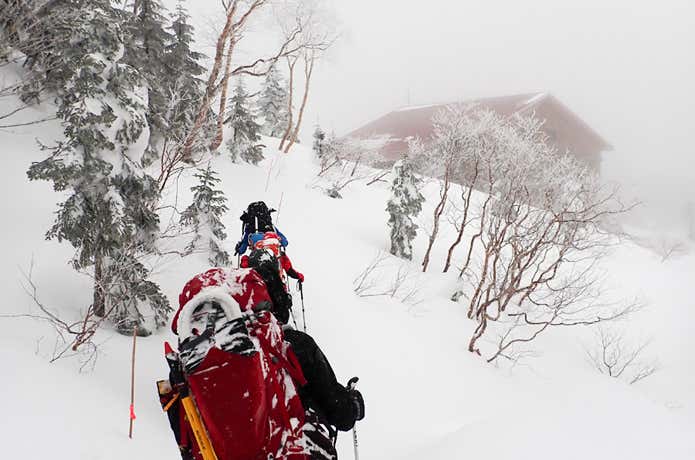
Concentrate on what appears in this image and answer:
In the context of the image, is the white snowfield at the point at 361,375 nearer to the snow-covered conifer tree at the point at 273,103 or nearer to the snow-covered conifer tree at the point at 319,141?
the snow-covered conifer tree at the point at 319,141

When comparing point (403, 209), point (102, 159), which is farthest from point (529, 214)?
point (102, 159)

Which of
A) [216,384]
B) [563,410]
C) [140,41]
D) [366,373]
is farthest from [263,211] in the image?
[140,41]

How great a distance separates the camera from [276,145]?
24734mm

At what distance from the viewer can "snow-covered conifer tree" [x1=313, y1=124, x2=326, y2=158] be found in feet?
79.3

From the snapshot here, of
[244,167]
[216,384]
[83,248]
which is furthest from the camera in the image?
[244,167]

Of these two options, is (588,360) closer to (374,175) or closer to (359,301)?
(359,301)

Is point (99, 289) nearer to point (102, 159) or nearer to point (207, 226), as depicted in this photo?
point (102, 159)

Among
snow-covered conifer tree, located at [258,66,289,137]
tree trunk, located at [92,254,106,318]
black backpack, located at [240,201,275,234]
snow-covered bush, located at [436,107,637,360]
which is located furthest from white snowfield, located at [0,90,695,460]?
snow-covered conifer tree, located at [258,66,289,137]

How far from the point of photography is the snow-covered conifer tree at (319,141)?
24.2 metres

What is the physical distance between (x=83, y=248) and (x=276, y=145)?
67.9ft

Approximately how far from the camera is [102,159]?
490cm

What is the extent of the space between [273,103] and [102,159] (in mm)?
26554

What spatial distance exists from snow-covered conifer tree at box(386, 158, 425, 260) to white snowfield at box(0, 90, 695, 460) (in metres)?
1.30

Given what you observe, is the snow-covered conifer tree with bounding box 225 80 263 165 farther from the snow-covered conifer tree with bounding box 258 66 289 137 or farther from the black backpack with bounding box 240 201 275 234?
the black backpack with bounding box 240 201 275 234
